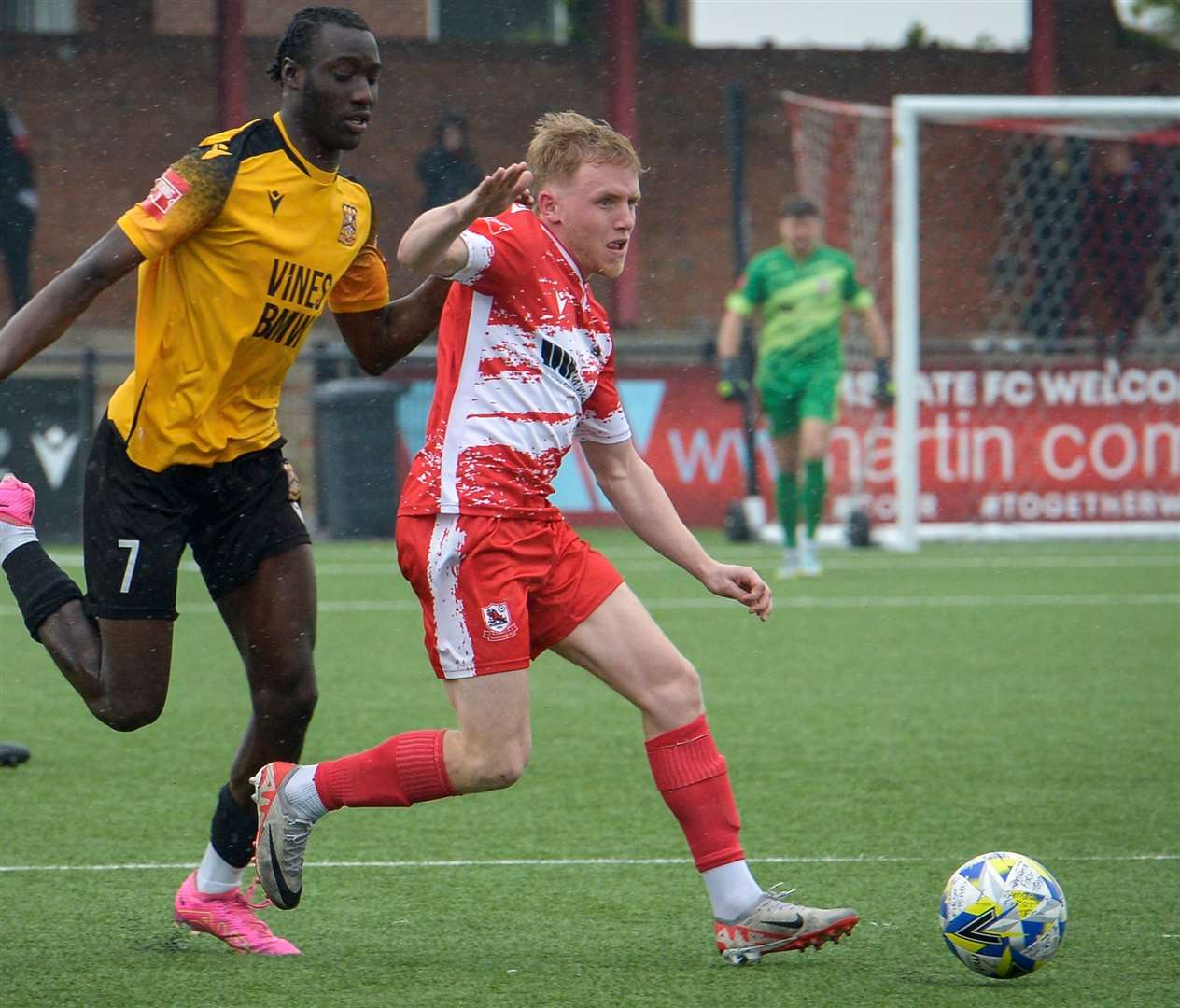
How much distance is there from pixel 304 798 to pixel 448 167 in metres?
13.2

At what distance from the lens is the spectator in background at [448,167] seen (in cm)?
1643

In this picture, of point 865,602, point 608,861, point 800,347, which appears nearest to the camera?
point 608,861

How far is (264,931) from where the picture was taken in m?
4.29

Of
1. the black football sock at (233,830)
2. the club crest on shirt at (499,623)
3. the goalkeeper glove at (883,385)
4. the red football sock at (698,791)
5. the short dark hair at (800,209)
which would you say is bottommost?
the black football sock at (233,830)

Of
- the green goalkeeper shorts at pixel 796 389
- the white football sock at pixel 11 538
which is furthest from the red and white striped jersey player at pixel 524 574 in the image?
the green goalkeeper shorts at pixel 796 389

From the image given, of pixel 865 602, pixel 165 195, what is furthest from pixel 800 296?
pixel 165 195

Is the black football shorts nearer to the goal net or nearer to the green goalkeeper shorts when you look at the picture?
the green goalkeeper shorts

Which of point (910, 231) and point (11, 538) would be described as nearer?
point (11, 538)

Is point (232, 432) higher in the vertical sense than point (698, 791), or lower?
higher

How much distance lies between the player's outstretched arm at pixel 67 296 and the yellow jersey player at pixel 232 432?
0.10m

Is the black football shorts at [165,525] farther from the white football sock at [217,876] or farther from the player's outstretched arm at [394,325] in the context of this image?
the white football sock at [217,876]

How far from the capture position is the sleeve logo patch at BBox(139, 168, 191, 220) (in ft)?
13.1

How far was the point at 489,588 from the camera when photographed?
4023mm

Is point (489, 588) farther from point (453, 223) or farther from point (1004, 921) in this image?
point (1004, 921)
